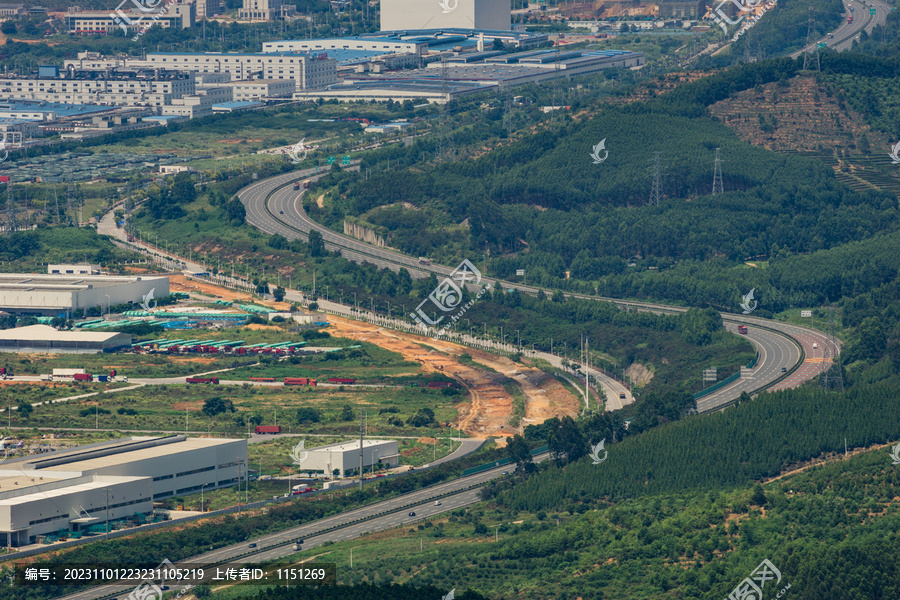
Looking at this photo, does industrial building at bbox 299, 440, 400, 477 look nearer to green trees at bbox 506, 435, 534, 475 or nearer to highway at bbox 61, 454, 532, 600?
highway at bbox 61, 454, 532, 600

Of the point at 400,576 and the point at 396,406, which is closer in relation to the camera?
the point at 400,576

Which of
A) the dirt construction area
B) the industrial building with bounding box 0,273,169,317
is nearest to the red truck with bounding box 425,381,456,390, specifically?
the dirt construction area

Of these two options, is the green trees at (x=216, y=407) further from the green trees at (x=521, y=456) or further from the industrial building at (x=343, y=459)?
the green trees at (x=521, y=456)

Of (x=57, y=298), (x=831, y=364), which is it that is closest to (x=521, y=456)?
(x=831, y=364)

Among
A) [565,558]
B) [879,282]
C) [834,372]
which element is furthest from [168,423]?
[879,282]

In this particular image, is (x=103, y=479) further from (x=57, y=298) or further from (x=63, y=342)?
(x=57, y=298)

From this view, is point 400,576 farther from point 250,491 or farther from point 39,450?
point 39,450
